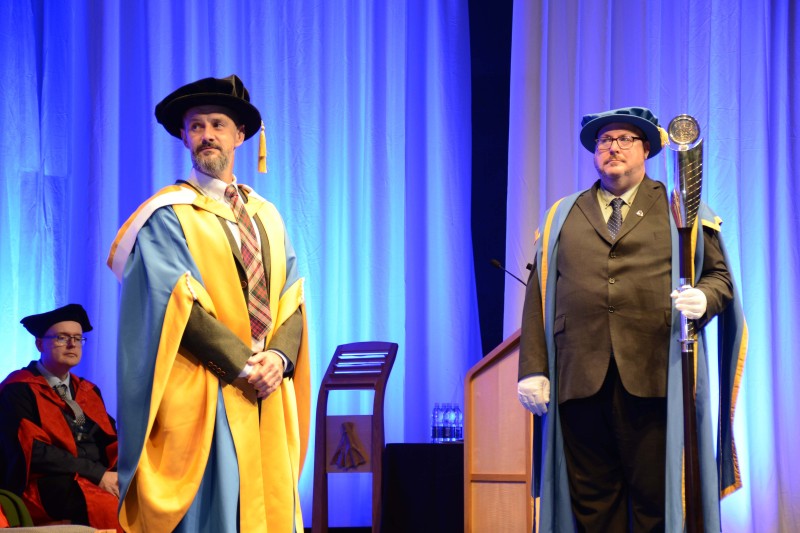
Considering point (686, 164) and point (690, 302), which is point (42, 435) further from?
point (686, 164)

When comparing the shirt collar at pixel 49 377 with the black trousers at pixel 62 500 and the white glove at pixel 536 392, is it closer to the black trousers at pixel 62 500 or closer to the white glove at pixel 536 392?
the black trousers at pixel 62 500

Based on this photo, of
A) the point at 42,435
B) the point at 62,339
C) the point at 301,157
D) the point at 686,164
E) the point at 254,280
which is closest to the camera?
the point at 686,164

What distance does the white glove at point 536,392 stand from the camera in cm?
307

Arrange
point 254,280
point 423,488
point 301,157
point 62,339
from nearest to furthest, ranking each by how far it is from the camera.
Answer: point 254,280 → point 423,488 → point 62,339 → point 301,157

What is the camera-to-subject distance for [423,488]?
4922mm

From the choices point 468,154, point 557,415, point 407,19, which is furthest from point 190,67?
point 557,415

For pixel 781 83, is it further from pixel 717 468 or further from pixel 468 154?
pixel 717 468

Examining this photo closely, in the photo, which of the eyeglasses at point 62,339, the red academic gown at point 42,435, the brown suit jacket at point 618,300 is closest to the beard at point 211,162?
the brown suit jacket at point 618,300

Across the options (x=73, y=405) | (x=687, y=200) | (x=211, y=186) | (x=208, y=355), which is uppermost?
(x=211, y=186)

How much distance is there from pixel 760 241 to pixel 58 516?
12.4ft

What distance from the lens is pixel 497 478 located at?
175 inches

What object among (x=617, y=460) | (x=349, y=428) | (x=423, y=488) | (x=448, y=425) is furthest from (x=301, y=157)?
(x=617, y=460)

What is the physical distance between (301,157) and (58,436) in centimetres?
213

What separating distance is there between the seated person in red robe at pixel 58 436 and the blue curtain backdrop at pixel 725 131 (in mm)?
2183
